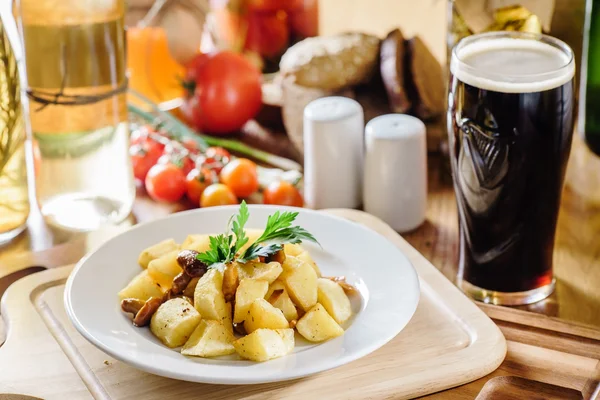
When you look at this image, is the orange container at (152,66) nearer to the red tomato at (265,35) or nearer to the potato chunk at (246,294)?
the red tomato at (265,35)

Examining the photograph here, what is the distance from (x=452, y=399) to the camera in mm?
1238

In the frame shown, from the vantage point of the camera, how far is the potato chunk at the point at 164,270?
1.39 m

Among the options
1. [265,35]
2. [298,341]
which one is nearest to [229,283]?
[298,341]

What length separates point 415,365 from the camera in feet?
4.18

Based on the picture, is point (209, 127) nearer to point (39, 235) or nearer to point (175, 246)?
point (39, 235)

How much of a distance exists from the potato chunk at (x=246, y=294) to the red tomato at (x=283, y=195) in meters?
0.66

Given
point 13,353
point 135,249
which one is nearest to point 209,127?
point 135,249

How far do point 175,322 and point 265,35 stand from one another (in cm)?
182

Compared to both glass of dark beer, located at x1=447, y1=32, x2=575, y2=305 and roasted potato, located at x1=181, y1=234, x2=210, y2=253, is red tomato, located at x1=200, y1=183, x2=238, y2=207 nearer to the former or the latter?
roasted potato, located at x1=181, y1=234, x2=210, y2=253

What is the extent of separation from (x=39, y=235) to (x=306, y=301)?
30.7 inches

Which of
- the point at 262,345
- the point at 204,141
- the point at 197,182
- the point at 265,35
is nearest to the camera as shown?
the point at 262,345

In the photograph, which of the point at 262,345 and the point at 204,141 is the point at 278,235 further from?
the point at 204,141

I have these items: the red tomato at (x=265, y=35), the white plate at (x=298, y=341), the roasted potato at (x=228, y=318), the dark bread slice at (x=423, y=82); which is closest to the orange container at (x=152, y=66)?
the red tomato at (x=265, y=35)

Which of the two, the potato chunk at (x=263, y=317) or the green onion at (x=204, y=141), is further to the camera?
the green onion at (x=204, y=141)
